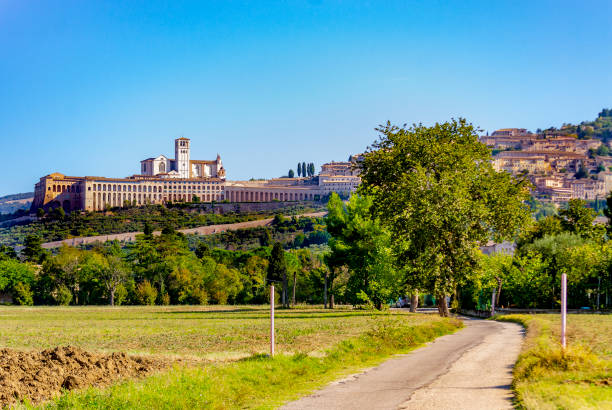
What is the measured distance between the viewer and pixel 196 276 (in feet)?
282

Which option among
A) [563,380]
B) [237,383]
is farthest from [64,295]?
[563,380]

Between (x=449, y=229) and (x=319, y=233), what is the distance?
150 metres

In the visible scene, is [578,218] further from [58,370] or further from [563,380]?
[58,370]

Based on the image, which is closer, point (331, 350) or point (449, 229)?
point (331, 350)

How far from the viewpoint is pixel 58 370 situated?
14.5m

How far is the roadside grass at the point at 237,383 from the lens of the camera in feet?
37.6

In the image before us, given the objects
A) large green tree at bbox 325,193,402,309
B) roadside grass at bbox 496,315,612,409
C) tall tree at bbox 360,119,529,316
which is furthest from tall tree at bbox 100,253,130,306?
roadside grass at bbox 496,315,612,409

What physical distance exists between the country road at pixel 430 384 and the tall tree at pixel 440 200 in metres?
14.3

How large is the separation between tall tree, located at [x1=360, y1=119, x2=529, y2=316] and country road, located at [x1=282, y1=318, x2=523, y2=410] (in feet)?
47.0

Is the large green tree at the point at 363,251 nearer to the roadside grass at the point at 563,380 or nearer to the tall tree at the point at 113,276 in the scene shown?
the roadside grass at the point at 563,380

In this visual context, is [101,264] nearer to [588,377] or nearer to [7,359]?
[7,359]

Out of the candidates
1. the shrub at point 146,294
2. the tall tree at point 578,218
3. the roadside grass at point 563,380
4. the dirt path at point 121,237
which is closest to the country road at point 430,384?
the roadside grass at point 563,380

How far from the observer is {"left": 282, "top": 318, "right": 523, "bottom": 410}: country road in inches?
482

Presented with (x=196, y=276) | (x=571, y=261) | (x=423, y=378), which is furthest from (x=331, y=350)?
(x=196, y=276)
